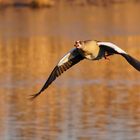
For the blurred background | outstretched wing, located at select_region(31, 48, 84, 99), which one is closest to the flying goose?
outstretched wing, located at select_region(31, 48, 84, 99)

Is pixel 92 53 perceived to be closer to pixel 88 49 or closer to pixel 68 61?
pixel 88 49

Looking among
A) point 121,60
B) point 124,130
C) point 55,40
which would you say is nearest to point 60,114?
point 124,130

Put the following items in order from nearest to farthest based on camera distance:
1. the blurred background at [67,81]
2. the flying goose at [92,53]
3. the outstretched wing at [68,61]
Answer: the flying goose at [92,53], the outstretched wing at [68,61], the blurred background at [67,81]

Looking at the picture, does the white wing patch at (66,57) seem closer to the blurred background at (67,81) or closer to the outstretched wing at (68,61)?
the outstretched wing at (68,61)

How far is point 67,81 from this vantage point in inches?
841

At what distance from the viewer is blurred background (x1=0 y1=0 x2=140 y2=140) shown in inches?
619

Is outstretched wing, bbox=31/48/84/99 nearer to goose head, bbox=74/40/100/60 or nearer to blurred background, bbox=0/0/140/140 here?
goose head, bbox=74/40/100/60

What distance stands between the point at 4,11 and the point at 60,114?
23272 millimetres

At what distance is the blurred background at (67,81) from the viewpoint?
15734 millimetres

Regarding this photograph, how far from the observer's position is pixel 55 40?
29.5 metres

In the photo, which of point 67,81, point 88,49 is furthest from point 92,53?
point 67,81

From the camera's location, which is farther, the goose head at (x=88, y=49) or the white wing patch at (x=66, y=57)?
the white wing patch at (x=66, y=57)

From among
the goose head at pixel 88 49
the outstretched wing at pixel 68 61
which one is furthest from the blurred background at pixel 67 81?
the goose head at pixel 88 49

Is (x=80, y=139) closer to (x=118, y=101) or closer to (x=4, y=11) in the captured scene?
(x=118, y=101)
